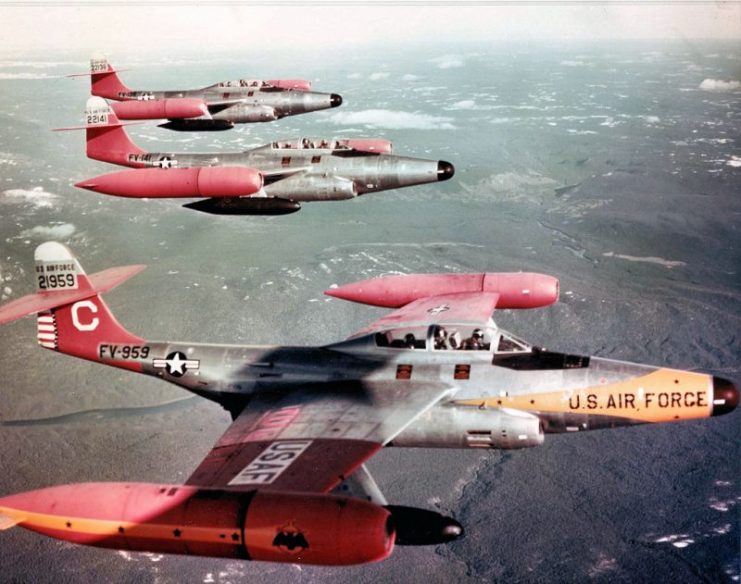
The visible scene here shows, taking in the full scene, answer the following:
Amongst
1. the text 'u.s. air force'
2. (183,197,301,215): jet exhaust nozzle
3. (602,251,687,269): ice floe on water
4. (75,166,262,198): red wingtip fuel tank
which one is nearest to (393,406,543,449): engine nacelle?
the text 'u.s. air force'

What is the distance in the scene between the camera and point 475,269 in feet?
A: 450

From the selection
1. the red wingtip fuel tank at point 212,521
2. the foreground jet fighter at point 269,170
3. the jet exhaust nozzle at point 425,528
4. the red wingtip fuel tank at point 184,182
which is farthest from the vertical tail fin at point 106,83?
the jet exhaust nozzle at point 425,528

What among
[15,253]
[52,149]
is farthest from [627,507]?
[15,253]

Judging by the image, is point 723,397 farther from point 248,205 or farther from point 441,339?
point 248,205

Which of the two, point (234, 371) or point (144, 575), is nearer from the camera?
point (234, 371)

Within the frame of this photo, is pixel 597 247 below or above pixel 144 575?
above

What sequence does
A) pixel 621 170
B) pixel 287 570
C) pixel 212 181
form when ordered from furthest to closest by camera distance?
pixel 621 170
pixel 287 570
pixel 212 181

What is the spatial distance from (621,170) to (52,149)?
116338mm

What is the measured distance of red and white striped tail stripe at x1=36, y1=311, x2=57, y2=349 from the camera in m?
22.3

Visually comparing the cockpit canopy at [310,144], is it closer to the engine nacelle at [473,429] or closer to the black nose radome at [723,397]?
the engine nacelle at [473,429]

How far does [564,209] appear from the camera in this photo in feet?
530

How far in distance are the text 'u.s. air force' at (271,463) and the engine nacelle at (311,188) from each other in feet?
39.0

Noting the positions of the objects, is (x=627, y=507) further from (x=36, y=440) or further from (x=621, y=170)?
(x=36, y=440)

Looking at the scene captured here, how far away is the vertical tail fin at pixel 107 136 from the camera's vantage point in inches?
1104
